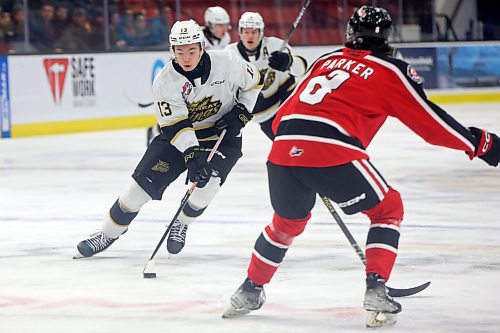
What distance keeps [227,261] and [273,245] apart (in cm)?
117

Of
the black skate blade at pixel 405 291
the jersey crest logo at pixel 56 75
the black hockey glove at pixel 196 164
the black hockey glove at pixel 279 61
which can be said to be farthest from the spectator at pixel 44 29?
the black skate blade at pixel 405 291

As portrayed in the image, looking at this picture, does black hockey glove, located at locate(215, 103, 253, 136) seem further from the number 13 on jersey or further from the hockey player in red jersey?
the hockey player in red jersey

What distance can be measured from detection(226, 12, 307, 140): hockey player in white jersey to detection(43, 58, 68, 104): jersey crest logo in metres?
4.27

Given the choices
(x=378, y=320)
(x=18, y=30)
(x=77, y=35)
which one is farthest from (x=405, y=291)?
(x=77, y=35)

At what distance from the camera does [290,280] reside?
429 cm

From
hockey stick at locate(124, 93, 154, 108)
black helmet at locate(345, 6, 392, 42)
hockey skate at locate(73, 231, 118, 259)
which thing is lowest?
hockey stick at locate(124, 93, 154, 108)

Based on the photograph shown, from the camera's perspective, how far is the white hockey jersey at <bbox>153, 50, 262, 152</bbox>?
14.7 ft

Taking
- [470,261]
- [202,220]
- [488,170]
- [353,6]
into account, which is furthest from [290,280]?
[353,6]

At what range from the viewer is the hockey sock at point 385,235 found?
339 centimetres

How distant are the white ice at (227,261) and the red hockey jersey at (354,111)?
578 millimetres

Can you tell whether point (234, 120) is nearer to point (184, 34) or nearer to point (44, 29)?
point (184, 34)

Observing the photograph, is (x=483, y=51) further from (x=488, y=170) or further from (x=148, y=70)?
(x=488, y=170)

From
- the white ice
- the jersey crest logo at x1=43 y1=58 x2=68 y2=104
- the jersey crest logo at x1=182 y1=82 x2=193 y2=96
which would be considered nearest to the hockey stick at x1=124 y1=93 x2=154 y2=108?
the jersey crest logo at x1=43 y1=58 x2=68 y2=104

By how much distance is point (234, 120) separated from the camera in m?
4.75
